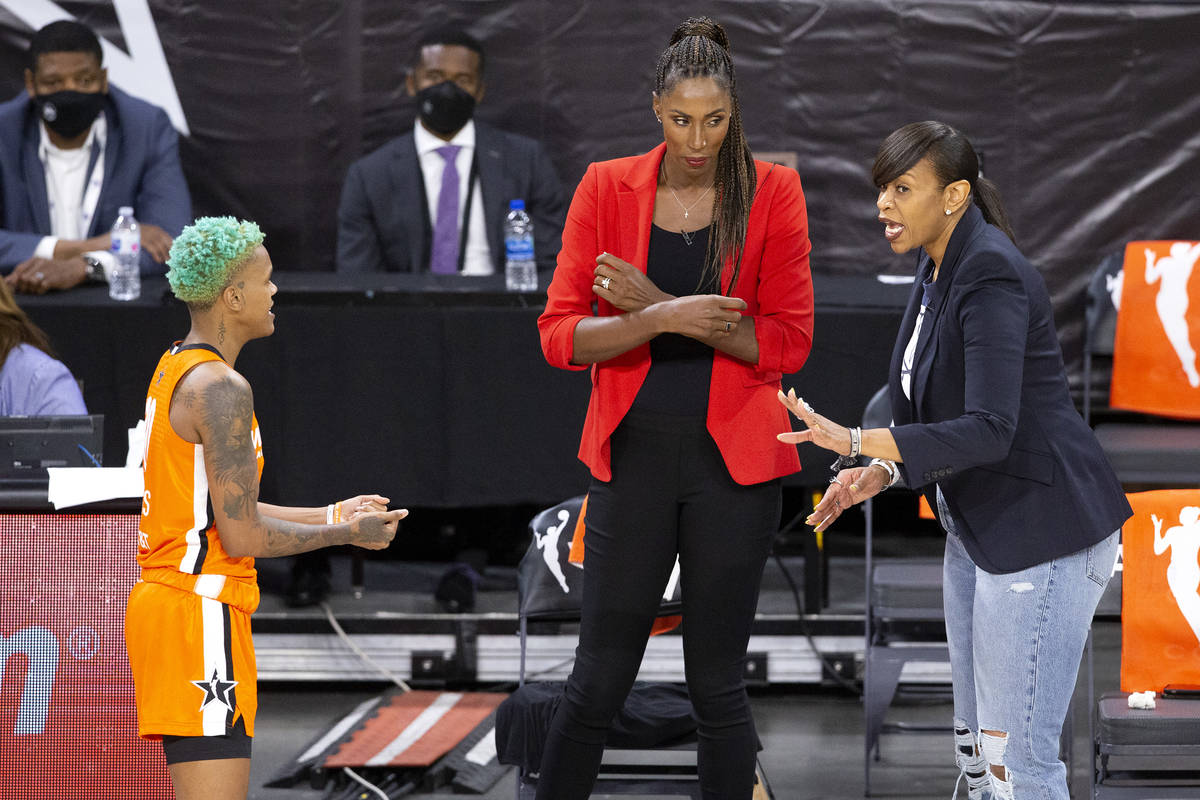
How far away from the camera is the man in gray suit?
235 inches

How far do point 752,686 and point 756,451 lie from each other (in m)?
2.33

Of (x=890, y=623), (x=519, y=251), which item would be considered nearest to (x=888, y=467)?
(x=890, y=623)

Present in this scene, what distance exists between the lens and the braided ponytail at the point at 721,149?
2.71 m

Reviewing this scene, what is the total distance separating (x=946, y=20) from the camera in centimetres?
618

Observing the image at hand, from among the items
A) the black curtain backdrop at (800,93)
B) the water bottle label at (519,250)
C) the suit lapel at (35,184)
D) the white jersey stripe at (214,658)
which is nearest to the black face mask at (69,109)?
the suit lapel at (35,184)

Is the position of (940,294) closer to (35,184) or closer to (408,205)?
(408,205)

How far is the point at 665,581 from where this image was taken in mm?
2850

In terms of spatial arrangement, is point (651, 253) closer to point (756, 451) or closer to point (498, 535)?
point (756, 451)

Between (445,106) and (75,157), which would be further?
(445,106)

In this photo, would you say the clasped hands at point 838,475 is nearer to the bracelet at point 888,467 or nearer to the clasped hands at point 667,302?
the bracelet at point 888,467

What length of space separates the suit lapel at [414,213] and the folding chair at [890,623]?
2.38m

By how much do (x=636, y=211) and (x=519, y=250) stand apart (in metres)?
2.71

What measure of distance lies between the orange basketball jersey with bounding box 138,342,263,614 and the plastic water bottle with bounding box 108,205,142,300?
2.55 m

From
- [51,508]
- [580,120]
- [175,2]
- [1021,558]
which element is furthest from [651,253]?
[175,2]
